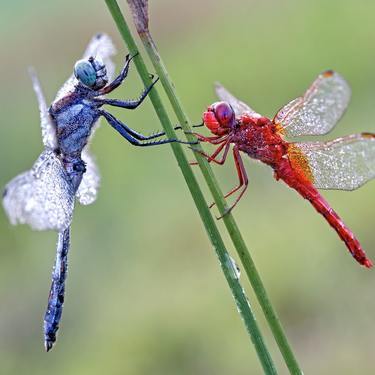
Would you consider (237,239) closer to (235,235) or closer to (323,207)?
(235,235)

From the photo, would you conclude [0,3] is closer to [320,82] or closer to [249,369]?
[249,369]

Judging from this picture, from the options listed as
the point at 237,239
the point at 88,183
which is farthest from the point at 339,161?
the point at 237,239

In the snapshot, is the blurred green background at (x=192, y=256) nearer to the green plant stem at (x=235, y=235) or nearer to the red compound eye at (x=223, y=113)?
the red compound eye at (x=223, y=113)

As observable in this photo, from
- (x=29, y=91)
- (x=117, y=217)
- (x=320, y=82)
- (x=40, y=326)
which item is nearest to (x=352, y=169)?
(x=320, y=82)

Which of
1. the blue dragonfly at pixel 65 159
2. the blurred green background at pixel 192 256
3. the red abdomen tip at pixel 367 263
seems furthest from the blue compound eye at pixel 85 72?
the blurred green background at pixel 192 256

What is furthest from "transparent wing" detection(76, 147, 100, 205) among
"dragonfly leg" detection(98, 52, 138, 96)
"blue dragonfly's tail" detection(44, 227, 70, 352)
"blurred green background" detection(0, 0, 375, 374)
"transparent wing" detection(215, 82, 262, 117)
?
"blurred green background" detection(0, 0, 375, 374)

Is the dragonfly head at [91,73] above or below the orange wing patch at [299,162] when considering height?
above

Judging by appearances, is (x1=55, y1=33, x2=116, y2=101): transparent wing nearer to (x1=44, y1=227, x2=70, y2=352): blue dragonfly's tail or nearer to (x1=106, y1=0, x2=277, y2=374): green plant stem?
(x1=44, y1=227, x2=70, y2=352): blue dragonfly's tail
